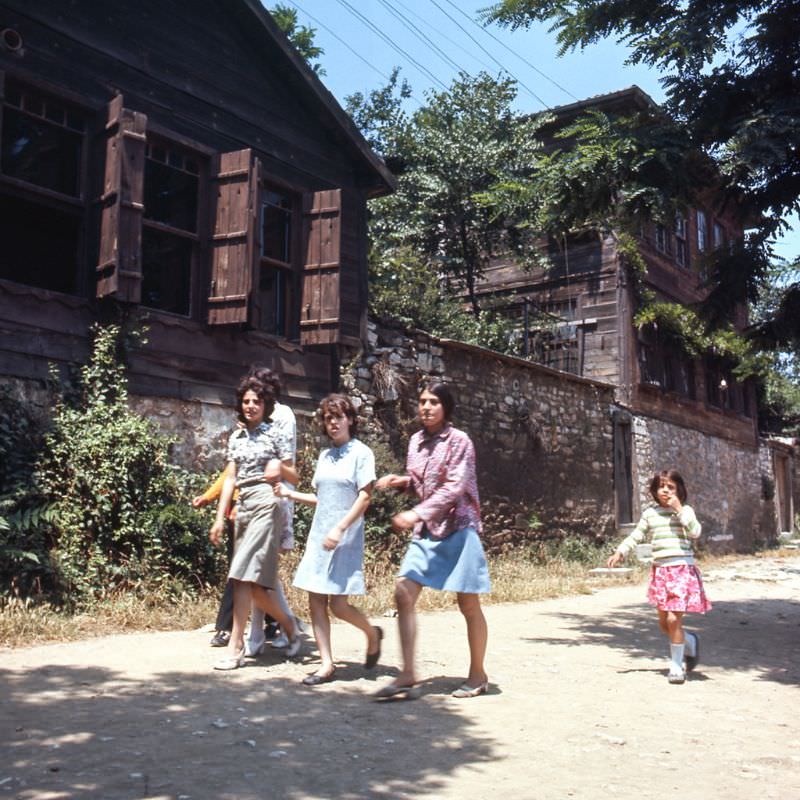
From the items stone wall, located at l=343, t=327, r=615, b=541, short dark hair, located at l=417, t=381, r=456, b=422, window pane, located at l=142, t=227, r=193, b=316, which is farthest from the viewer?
stone wall, located at l=343, t=327, r=615, b=541

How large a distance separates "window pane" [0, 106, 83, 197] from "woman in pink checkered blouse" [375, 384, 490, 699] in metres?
5.57

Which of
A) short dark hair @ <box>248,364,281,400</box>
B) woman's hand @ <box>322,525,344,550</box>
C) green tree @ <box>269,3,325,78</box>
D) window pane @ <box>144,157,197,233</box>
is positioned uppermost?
green tree @ <box>269,3,325,78</box>

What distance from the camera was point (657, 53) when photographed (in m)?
7.51

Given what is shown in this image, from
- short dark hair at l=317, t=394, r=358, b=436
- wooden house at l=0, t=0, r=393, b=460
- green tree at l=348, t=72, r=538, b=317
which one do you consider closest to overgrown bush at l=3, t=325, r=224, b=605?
wooden house at l=0, t=0, r=393, b=460

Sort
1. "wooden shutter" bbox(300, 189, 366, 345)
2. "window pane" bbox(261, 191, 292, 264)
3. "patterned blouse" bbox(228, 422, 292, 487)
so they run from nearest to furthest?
"patterned blouse" bbox(228, 422, 292, 487) < "wooden shutter" bbox(300, 189, 366, 345) < "window pane" bbox(261, 191, 292, 264)

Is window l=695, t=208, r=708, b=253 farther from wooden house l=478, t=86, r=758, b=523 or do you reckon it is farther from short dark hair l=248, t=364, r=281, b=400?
short dark hair l=248, t=364, r=281, b=400

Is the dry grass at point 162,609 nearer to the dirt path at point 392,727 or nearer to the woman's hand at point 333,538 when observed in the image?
the dirt path at point 392,727

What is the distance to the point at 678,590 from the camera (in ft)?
20.2

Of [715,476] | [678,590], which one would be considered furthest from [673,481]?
[715,476]

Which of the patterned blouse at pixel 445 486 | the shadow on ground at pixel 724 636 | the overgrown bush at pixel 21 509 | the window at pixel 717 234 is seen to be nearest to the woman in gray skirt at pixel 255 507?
the patterned blouse at pixel 445 486

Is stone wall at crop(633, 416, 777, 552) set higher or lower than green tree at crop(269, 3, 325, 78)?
lower

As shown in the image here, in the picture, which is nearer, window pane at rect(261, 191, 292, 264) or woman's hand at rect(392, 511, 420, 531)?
woman's hand at rect(392, 511, 420, 531)

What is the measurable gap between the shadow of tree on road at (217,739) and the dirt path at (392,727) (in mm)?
12

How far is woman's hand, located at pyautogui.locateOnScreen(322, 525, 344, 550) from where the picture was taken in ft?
17.0
